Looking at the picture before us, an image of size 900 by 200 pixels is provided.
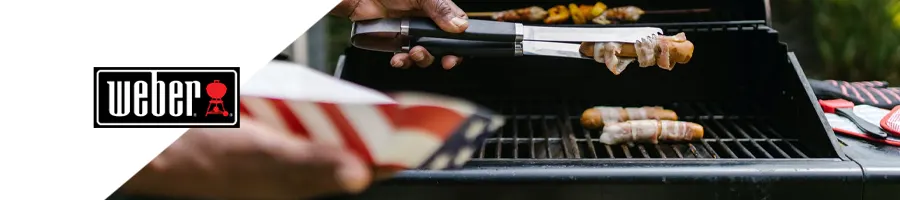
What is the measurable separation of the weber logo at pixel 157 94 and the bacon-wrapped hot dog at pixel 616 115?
3.40ft

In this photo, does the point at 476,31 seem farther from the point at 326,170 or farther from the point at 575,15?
the point at 575,15

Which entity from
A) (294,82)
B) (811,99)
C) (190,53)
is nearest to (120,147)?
(190,53)

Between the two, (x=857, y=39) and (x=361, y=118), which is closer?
(x=361, y=118)

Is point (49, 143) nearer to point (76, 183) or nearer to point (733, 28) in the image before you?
point (76, 183)

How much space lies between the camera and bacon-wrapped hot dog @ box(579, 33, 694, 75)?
1.37m

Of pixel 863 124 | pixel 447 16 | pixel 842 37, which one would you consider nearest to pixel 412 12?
pixel 447 16

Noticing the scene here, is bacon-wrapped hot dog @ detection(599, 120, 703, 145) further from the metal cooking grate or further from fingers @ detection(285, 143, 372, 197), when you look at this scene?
fingers @ detection(285, 143, 372, 197)

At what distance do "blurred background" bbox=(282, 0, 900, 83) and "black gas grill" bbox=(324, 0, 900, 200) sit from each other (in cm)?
150

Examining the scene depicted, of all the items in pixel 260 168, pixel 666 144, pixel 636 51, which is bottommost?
pixel 666 144

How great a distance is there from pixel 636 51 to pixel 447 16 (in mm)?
359

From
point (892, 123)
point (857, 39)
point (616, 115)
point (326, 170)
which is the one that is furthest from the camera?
point (857, 39)

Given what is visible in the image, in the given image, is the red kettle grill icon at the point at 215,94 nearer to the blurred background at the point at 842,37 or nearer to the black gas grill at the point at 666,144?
the black gas grill at the point at 666,144

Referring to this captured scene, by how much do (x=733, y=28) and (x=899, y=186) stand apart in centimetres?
73

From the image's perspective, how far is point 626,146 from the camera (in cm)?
162
